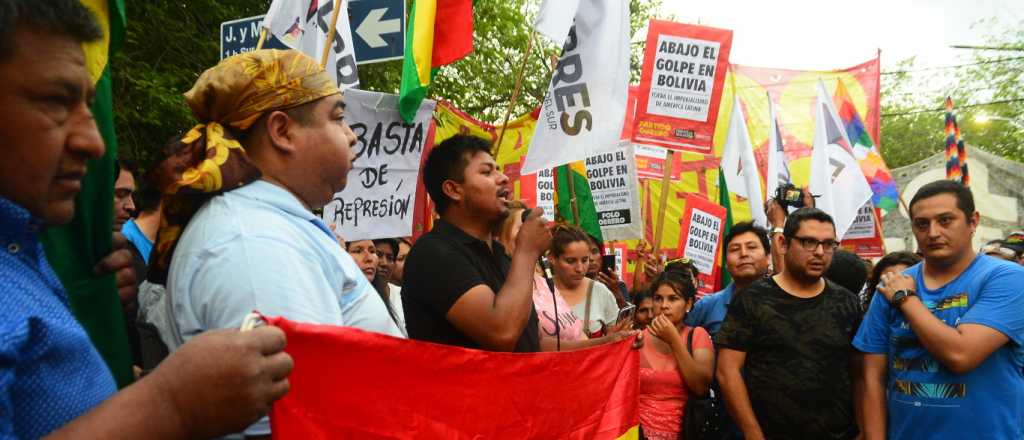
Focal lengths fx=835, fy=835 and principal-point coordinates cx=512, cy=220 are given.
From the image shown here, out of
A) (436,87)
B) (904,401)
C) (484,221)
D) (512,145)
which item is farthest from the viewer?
(436,87)

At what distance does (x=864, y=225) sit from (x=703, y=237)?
4.20 metres

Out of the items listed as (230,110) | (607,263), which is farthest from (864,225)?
(230,110)

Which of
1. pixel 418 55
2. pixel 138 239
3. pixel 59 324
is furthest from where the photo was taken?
pixel 418 55

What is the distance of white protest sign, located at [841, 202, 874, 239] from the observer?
11227 millimetres

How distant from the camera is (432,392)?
8.00ft

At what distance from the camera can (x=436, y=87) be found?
14.7 metres

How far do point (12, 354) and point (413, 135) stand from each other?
462 cm

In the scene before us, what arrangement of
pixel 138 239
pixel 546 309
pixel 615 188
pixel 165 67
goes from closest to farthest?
1. pixel 138 239
2. pixel 546 309
3. pixel 615 188
4. pixel 165 67

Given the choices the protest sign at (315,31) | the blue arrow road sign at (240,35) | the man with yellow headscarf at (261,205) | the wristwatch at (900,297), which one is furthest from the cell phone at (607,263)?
the man with yellow headscarf at (261,205)

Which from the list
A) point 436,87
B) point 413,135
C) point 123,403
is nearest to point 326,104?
point 123,403

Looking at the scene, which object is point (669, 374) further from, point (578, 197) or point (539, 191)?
point (539, 191)

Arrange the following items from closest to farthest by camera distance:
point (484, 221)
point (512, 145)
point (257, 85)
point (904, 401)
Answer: point (257, 85) < point (484, 221) < point (904, 401) < point (512, 145)

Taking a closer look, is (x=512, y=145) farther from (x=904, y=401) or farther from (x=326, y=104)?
(x=326, y=104)

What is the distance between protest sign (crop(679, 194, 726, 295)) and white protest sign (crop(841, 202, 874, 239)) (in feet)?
12.7
